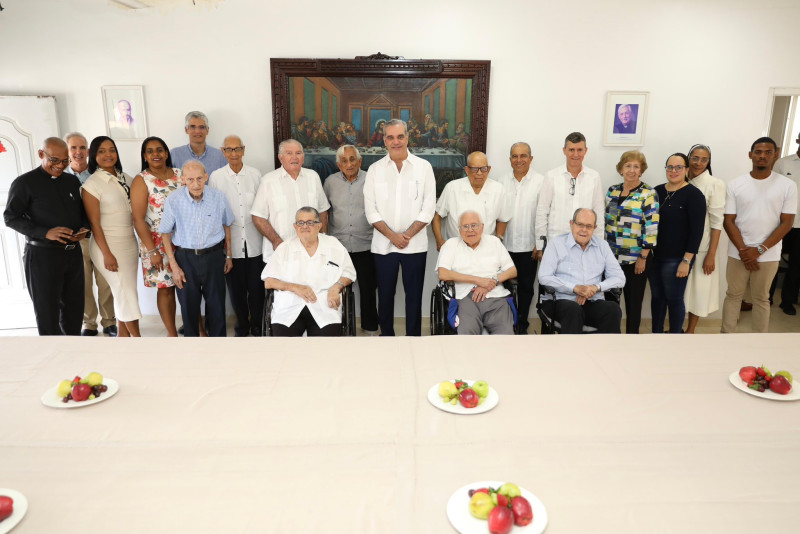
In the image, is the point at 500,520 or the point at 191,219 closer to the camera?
the point at 500,520

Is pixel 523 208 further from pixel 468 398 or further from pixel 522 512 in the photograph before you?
pixel 522 512

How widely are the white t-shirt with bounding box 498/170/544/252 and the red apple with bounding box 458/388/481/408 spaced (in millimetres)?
2705

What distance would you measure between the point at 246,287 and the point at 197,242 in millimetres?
733

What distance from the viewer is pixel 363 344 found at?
2148 mm

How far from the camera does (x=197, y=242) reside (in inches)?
138

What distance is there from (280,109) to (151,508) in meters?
3.64

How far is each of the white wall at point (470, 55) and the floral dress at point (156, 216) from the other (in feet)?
2.80

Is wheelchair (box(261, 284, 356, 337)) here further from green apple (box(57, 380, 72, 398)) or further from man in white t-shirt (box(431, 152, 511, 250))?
green apple (box(57, 380, 72, 398))

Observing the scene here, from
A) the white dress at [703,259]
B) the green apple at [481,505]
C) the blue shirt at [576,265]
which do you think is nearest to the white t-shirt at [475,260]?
the blue shirt at [576,265]

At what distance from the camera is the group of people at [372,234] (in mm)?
3262

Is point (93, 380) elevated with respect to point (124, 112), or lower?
lower

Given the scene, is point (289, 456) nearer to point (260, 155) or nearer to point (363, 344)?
point (363, 344)

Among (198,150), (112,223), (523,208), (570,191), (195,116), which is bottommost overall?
(112,223)

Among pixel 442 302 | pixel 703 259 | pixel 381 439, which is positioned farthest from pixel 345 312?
pixel 703 259
